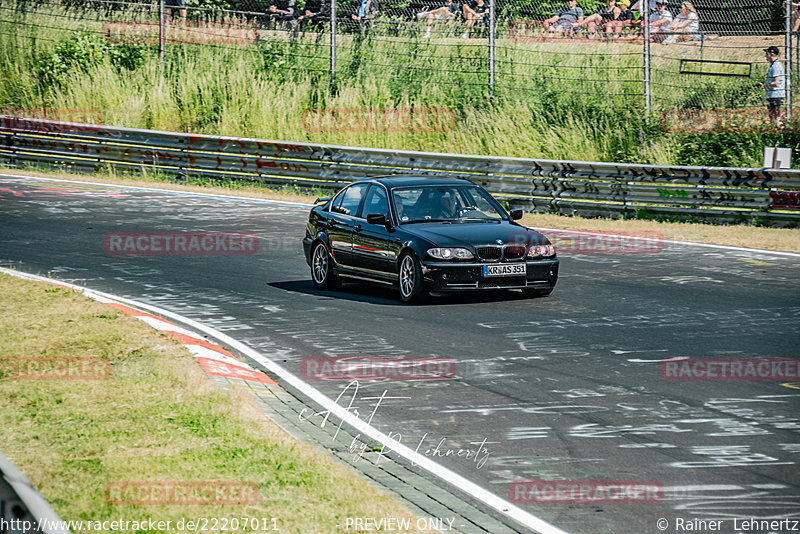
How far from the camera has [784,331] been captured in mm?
10648

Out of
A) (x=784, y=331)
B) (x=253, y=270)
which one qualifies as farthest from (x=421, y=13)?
(x=784, y=331)

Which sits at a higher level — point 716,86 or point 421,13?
point 421,13


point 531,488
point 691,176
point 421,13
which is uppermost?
point 421,13

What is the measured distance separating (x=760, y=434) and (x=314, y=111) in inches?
953

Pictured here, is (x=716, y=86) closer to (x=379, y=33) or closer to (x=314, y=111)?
(x=379, y=33)

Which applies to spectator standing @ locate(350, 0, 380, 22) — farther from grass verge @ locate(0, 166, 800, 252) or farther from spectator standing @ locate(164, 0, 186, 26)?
grass verge @ locate(0, 166, 800, 252)

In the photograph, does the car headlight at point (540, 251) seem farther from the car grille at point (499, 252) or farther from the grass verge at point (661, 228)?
the grass verge at point (661, 228)

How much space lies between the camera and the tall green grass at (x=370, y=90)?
2528 centimetres

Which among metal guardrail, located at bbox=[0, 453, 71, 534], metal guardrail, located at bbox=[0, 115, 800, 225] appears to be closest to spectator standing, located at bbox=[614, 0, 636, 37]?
metal guardrail, located at bbox=[0, 115, 800, 225]

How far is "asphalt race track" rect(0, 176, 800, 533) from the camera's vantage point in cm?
639
